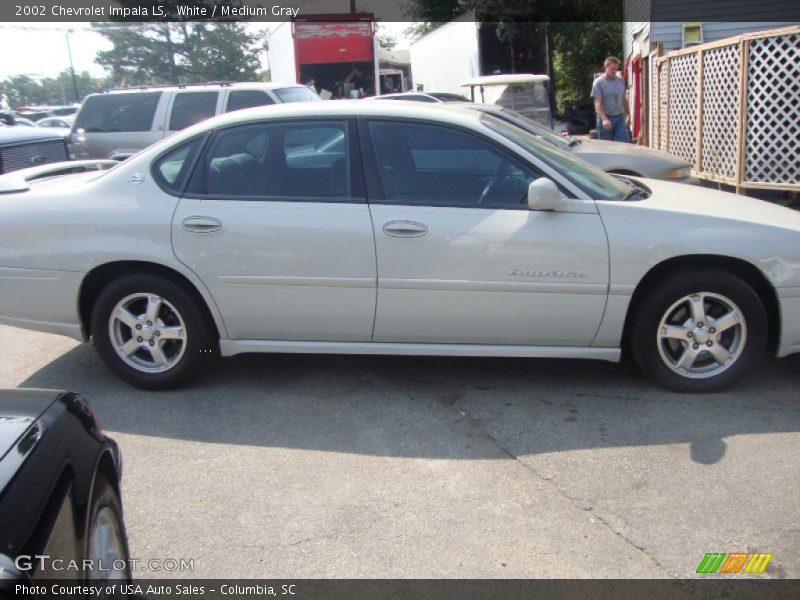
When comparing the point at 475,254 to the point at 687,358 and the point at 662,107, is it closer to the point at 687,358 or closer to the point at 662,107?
the point at 687,358

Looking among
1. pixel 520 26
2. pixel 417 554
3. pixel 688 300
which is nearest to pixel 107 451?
pixel 417 554

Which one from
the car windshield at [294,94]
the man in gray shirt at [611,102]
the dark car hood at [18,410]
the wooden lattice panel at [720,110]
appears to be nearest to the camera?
the dark car hood at [18,410]

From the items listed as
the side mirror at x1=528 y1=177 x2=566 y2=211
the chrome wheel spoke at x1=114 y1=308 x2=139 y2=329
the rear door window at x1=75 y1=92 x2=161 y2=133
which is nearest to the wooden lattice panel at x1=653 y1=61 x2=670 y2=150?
the rear door window at x1=75 y1=92 x2=161 y2=133

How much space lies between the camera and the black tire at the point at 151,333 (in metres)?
4.63

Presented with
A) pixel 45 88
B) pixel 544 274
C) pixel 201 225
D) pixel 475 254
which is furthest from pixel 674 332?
pixel 45 88

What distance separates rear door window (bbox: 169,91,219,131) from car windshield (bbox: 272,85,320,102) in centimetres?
93

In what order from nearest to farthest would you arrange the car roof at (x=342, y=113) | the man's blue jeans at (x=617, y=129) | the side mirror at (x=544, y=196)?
1. the side mirror at (x=544, y=196)
2. the car roof at (x=342, y=113)
3. the man's blue jeans at (x=617, y=129)

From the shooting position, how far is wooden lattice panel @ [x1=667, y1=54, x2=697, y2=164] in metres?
11.8

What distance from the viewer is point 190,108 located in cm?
1059

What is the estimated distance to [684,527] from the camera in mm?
3244

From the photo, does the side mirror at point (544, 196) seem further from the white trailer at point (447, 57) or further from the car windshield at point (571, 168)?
the white trailer at point (447, 57)

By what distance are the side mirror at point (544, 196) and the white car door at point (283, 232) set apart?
3.01ft

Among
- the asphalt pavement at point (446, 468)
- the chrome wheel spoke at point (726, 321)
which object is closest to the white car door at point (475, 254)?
the asphalt pavement at point (446, 468)

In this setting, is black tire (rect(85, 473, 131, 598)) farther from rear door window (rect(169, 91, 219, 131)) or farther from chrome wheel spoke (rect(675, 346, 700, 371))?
rear door window (rect(169, 91, 219, 131))
